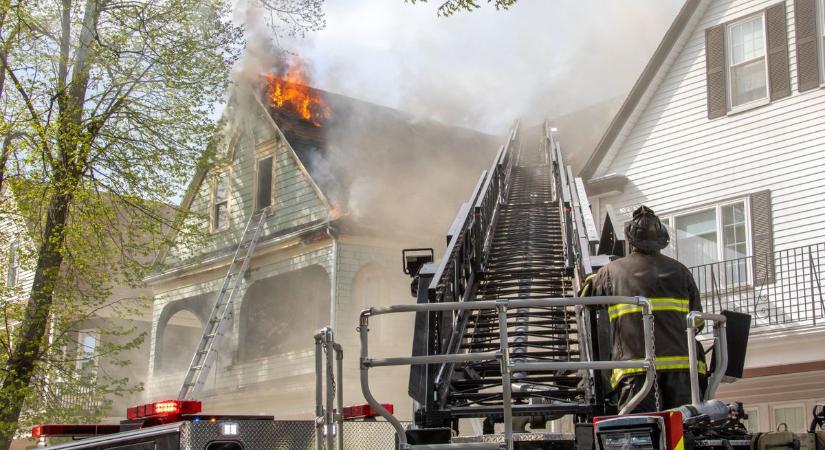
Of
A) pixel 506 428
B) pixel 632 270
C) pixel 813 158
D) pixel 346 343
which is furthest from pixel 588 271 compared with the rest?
pixel 346 343

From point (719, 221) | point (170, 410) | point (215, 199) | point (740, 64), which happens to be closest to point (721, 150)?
point (719, 221)

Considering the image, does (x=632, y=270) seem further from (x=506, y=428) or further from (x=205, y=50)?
(x=205, y=50)

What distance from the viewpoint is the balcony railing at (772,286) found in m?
13.9

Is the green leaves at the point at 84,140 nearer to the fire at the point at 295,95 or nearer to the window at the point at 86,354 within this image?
the window at the point at 86,354

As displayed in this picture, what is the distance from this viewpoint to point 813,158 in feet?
49.3

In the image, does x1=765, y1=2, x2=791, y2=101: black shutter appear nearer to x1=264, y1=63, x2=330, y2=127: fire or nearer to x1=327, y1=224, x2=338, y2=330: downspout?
x1=327, y1=224, x2=338, y2=330: downspout

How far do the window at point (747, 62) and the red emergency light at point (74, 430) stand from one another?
11847mm

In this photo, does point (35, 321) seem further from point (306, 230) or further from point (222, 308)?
point (222, 308)

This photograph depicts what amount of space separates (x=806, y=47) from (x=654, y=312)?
10.9m

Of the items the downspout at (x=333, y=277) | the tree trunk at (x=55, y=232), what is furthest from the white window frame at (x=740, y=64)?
the tree trunk at (x=55, y=232)

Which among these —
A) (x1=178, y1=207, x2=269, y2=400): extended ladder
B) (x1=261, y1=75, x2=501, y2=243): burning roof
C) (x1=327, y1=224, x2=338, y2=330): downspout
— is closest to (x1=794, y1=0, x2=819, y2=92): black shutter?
(x1=261, y1=75, x2=501, y2=243): burning roof

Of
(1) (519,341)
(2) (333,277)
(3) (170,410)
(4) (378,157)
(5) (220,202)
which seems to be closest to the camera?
(3) (170,410)

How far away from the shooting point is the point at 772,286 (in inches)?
578

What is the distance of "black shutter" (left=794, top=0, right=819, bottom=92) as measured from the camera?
15119mm
